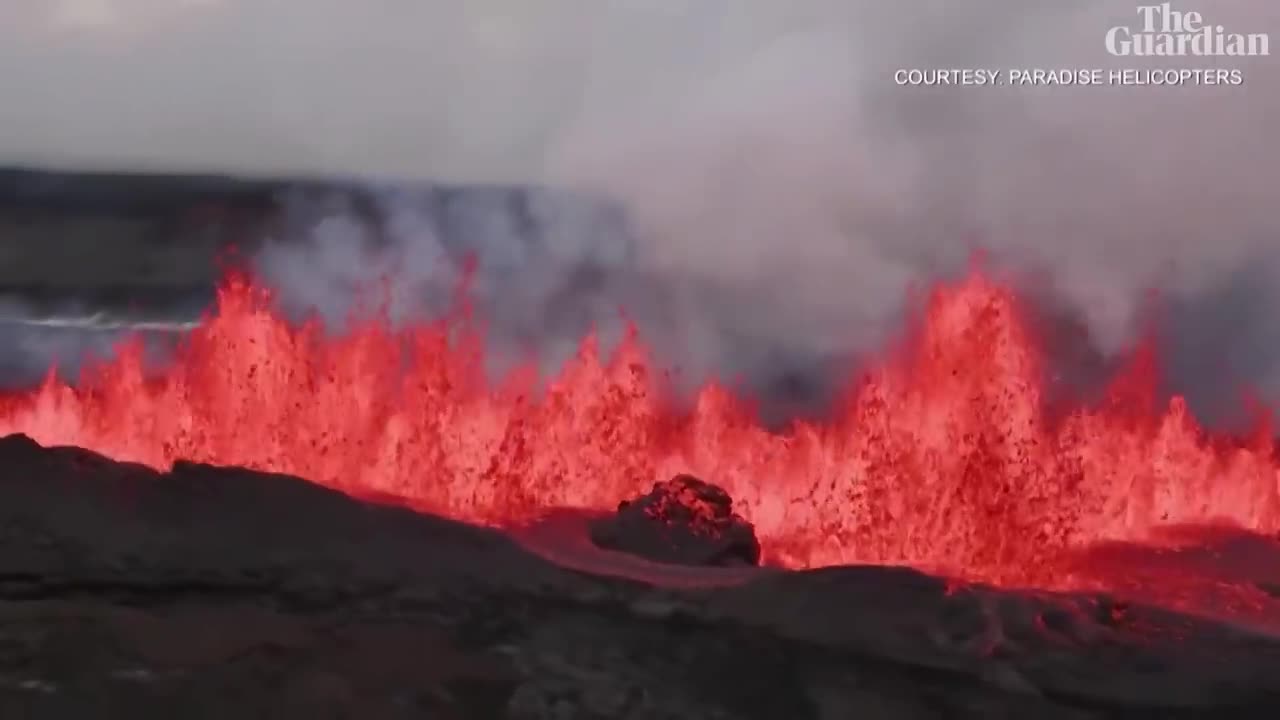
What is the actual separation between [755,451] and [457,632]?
24.6 feet

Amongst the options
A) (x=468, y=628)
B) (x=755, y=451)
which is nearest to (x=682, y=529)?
(x=468, y=628)

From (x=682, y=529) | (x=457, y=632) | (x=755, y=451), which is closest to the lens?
(x=457, y=632)

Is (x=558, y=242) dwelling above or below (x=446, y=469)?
above

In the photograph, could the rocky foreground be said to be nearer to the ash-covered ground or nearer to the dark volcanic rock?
the ash-covered ground

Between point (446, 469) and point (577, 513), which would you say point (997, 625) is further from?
point (446, 469)

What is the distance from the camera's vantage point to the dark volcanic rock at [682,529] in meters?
8.16

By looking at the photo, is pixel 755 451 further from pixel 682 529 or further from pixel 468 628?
pixel 468 628

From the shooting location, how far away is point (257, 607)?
20.4 feet

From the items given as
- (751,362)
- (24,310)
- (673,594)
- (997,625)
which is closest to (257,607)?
(673,594)

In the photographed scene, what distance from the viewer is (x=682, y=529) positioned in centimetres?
829

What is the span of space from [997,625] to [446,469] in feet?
21.1

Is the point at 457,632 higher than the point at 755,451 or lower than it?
lower

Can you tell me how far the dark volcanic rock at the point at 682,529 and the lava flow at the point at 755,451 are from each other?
0.83 metres

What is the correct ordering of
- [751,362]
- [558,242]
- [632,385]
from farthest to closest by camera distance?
[558,242], [751,362], [632,385]
